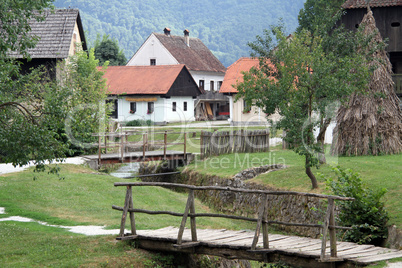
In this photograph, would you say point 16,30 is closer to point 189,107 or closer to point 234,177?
point 234,177

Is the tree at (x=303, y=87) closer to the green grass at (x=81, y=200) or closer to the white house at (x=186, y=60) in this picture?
the green grass at (x=81, y=200)

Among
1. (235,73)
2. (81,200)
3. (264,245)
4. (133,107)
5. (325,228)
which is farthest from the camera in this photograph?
(133,107)

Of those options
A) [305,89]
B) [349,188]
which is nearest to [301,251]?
[349,188]

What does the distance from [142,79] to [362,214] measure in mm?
38802

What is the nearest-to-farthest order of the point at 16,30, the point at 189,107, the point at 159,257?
1. the point at 159,257
2. the point at 16,30
3. the point at 189,107

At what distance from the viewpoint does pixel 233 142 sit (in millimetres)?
24484

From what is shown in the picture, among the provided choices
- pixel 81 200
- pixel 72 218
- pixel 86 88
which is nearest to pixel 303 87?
pixel 72 218

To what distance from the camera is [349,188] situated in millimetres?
11461

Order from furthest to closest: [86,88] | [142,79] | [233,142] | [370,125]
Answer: [142,79] → [86,88] → [233,142] → [370,125]

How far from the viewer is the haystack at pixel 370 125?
19.7 meters

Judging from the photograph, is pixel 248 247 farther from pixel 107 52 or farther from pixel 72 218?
pixel 107 52

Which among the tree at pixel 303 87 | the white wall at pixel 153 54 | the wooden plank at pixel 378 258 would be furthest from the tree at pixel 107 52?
the wooden plank at pixel 378 258

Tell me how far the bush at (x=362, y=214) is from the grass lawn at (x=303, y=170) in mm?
444

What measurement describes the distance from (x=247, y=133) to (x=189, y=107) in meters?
26.4
